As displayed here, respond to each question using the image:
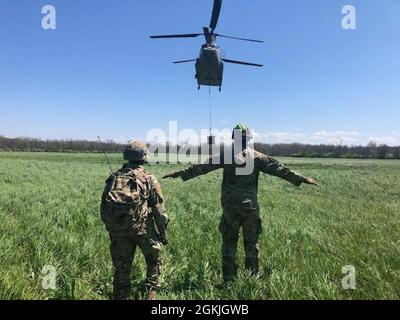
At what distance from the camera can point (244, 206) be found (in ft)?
19.5

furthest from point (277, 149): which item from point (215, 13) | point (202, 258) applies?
point (202, 258)

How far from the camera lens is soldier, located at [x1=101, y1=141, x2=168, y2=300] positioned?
500cm

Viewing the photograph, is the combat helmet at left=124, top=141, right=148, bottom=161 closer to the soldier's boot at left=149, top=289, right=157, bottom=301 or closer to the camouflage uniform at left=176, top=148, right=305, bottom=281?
the camouflage uniform at left=176, top=148, right=305, bottom=281

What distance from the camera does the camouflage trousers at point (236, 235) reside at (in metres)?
5.99

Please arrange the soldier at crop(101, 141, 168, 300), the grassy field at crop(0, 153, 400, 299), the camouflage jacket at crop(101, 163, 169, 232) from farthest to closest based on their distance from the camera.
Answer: the camouflage jacket at crop(101, 163, 169, 232)
the grassy field at crop(0, 153, 400, 299)
the soldier at crop(101, 141, 168, 300)

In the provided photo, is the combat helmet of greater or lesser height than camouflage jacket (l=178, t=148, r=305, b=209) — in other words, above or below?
above

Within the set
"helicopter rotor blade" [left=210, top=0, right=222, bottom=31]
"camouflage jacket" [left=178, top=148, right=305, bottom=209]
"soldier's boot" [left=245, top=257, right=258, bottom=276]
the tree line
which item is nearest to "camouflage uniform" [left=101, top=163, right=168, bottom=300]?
"camouflage jacket" [left=178, top=148, right=305, bottom=209]

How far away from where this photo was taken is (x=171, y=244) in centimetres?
779

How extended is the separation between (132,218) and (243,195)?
1.76 meters
